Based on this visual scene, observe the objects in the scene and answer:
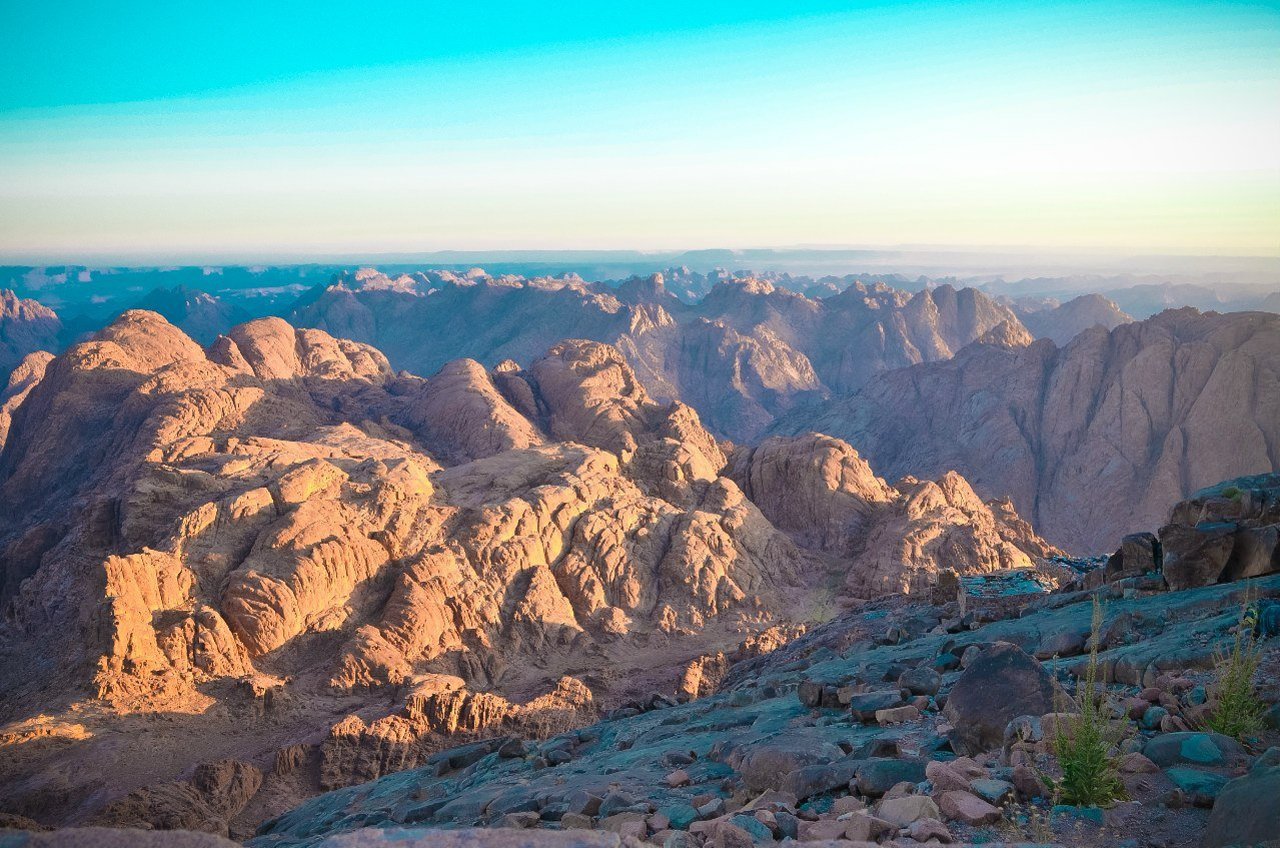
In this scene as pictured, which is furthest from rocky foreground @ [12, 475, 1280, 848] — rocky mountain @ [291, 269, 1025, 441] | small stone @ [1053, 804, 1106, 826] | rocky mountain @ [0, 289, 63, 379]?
rocky mountain @ [0, 289, 63, 379]

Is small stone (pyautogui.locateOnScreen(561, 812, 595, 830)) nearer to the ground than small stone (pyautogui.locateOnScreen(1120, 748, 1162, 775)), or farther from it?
nearer to the ground

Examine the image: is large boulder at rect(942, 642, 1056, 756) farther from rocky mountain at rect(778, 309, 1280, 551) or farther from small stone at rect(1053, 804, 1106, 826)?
rocky mountain at rect(778, 309, 1280, 551)

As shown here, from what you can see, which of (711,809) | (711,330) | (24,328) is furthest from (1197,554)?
(24,328)

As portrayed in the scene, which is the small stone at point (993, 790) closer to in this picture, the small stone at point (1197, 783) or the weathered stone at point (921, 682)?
the small stone at point (1197, 783)

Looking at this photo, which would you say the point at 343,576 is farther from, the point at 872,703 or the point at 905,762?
the point at 905,762

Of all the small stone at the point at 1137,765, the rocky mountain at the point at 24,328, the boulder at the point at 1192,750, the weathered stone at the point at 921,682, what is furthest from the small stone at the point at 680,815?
the rocky mountain at the point at 24,328

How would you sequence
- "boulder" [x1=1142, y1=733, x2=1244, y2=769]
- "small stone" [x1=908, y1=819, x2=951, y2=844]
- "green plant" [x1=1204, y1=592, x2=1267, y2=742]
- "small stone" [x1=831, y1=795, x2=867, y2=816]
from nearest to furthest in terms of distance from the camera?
"small stone" [x1=908, y1=819, x2=951, y2=844] → "boulder" [x1=1142, y1=733, x2=1244, y2=769] → "green plant" [x1=1204, y1=592, x2=1267, y2=742] → "small stone" [x1=831, y1=795, x2=867, y2=816]
